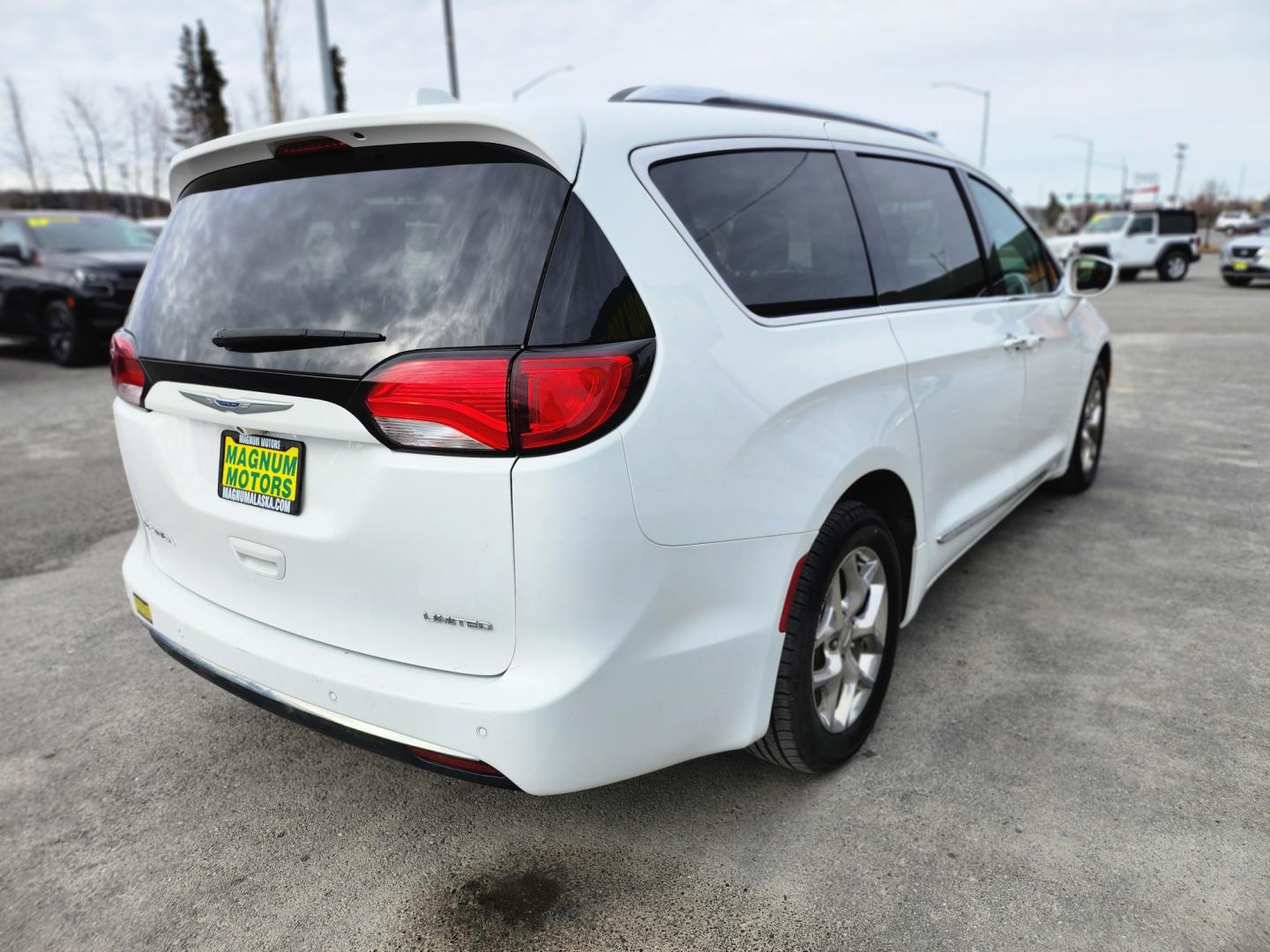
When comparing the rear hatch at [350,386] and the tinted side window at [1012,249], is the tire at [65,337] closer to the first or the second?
the rear hatch at [350,386]

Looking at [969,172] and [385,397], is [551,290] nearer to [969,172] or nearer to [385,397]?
[385,397]

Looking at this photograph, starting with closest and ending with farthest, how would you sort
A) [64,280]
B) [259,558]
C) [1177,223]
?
[259,558]
[64,280]
[1177,223]

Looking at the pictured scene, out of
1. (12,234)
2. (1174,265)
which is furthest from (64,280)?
(1174,265)

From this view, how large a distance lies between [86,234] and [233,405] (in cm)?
1195

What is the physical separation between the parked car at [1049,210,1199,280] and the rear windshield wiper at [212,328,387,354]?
2573cm

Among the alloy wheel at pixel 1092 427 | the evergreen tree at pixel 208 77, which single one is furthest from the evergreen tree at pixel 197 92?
the alloy wheel at pixel 1092 427

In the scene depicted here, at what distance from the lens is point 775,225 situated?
2.41 m

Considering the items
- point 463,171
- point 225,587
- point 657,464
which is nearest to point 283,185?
point 463,171

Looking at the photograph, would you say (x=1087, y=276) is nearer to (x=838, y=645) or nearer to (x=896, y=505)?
(x=896, y=505)

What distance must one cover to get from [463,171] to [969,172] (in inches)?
103

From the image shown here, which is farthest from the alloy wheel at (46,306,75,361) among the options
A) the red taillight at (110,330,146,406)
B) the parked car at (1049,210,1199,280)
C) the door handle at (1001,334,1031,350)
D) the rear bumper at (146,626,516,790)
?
the parked car at (1049,210,1199,280)

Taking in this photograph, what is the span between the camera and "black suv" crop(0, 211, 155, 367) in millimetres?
10852

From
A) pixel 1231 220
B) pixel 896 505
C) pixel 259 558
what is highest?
pixel 259 558

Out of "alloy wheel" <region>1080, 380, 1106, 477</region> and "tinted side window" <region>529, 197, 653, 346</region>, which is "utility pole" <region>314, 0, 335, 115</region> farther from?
"tinted side window" <region>529, 197, 653, 346</region>
